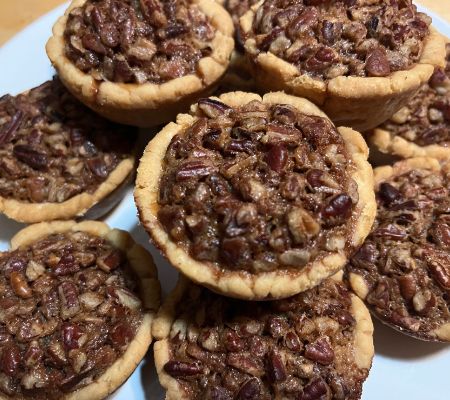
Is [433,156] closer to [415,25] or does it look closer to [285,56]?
[415,25]

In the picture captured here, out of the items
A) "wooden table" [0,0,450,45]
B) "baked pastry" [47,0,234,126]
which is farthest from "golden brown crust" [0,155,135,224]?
"wooden table" [0,0,450,45]

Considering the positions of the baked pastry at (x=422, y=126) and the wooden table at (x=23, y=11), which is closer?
the baked pastry at (x=422, y=126)

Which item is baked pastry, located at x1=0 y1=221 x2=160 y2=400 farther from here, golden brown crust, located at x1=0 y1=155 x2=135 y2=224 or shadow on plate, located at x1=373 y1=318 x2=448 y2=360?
shadow on plate, located at x1=373 y1=318 x2=448 y2=360

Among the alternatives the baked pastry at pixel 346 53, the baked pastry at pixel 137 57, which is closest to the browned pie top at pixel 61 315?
the baked pastry at pixel 137 57

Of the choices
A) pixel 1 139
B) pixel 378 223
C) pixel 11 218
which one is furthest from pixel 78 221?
pixel 378 223

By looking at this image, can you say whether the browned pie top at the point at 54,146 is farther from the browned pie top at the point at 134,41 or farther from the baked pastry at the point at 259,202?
the baked pastry at the point at 259,202

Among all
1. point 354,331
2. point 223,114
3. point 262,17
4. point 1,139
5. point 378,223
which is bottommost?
point 354,331

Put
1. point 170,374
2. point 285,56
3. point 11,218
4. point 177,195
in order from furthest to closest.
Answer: point 11,218, point 285,56, point 170,374, point 177,195
